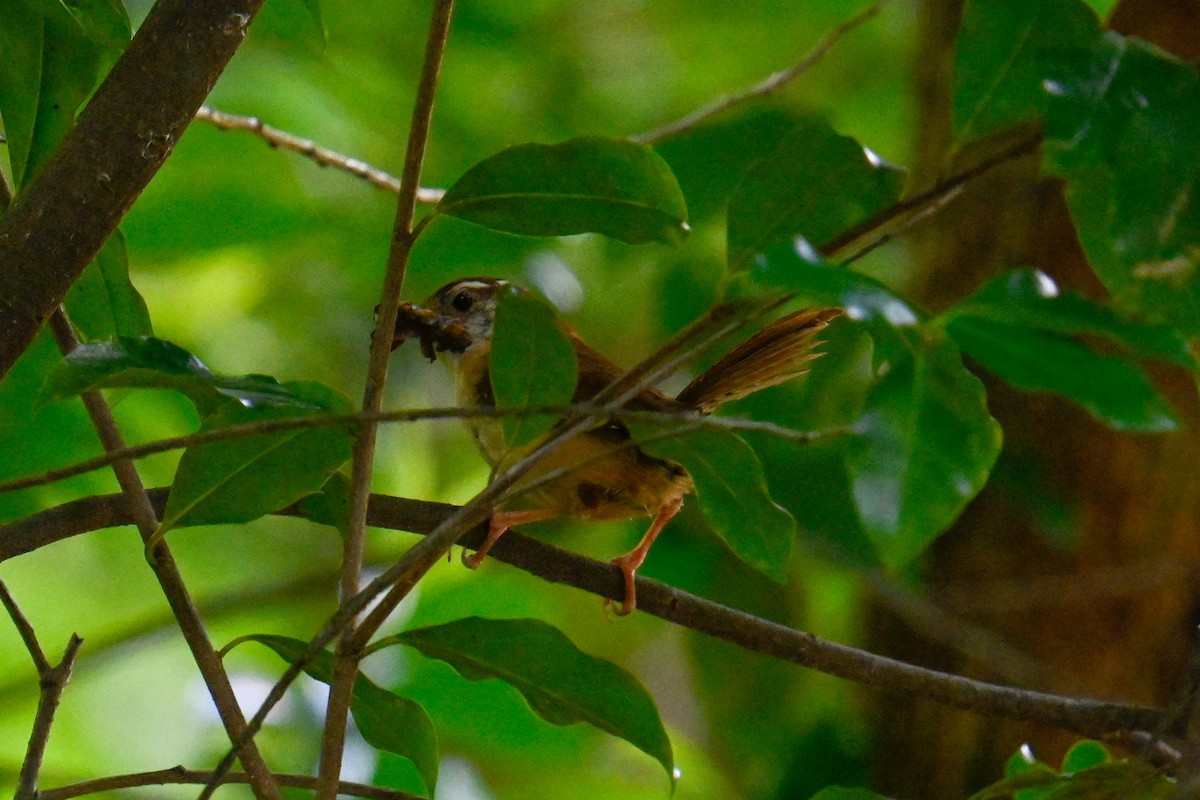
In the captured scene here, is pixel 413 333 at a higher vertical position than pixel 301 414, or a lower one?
higher

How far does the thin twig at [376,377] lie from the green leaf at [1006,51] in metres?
0.51

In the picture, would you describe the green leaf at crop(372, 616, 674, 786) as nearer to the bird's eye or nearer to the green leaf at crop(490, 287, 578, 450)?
the green leaf at crop(490, 287, 578, 450)

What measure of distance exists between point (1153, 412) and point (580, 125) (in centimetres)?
263

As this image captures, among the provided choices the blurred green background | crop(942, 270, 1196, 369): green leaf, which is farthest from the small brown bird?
crop(942, 270, 1196, 369): green leaf

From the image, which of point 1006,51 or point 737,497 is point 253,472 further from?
point 1006,51

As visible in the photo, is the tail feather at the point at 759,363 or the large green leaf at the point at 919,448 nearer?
the large green leaf at the point at 919,448

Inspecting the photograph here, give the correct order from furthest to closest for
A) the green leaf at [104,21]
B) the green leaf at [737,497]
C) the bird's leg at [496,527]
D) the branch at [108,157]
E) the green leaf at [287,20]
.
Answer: the green leaf at [287,20] → the bird's leg at [496,527] → the green leaf at [104,21] → the green leaf at [737,497] → the branch at [108,157]

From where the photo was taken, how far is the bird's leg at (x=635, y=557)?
144 centimetres

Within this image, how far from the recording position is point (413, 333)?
237cm

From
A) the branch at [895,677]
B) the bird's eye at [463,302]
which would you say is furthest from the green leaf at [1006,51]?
the bird's eye at [463,302]

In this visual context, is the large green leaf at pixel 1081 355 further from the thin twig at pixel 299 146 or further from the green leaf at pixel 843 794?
the thin twig at pixel 299 146

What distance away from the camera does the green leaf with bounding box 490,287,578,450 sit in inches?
48.9

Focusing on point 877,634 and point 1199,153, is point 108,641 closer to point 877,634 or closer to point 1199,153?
point 877,634

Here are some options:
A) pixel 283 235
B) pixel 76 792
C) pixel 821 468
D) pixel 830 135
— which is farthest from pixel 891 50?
pixel 76 792
